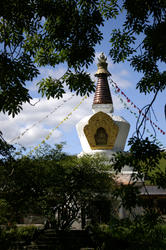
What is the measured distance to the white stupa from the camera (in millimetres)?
20297

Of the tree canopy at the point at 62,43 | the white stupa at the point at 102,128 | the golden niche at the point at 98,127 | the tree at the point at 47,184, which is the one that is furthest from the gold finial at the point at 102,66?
the tree canopy at the point at 62,43

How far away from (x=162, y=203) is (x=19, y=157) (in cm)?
1393

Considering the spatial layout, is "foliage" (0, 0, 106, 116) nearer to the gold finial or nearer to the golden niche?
the golden niche

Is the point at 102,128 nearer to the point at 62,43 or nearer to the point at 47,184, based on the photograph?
the point at 47,184

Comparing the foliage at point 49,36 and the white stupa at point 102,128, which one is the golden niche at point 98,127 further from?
the foliage at point 49,36

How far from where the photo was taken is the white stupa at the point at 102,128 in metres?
20.3

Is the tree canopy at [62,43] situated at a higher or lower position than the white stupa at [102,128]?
lower

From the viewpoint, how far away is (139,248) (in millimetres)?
8641

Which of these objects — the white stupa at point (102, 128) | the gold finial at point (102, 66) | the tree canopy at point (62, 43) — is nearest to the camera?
the tree canopy at point (62, 43)

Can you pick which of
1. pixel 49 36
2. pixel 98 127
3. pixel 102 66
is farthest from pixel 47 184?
pixel 102 66

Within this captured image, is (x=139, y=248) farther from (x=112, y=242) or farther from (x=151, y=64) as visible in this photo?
(x=151, y=64)

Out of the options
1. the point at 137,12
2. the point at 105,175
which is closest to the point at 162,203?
the point at 105,175

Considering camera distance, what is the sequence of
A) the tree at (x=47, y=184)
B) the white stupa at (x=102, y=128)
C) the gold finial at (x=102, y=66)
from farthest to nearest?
the gold finial at (x=102, y=66), the white stupa at (x=102, y=128), the tree at (x=47, y=184)

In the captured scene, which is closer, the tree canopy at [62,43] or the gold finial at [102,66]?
the tree canopy at [62,43]
